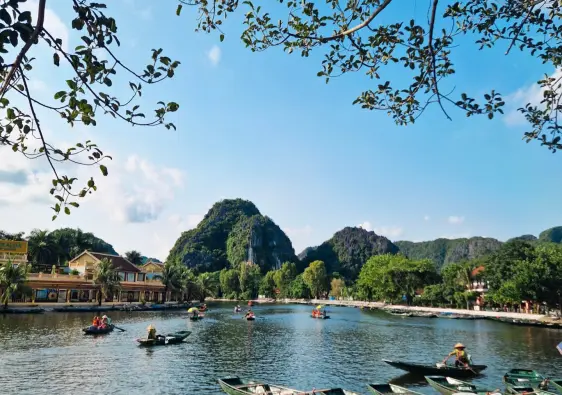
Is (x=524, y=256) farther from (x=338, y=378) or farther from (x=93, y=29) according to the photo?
(x=93, y=29)

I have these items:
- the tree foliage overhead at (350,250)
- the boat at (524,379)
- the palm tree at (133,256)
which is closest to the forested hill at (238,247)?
the tree foliage overhead at (350,250)

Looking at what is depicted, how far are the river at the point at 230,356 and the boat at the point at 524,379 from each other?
1162 mm

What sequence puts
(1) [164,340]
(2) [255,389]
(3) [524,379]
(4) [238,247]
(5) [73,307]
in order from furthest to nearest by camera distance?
(4) [238,247]
(5) [73,307]
(1) [164,340]
(3) [524,379]
(2) [255,389]

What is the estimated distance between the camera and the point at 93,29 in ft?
13.8

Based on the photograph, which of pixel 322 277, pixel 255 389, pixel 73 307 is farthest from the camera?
pixel 322 277

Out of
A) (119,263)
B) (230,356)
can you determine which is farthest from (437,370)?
(119,263)

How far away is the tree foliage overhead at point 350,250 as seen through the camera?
601ft

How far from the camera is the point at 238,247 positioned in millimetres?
183500

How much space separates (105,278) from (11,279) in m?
12.4

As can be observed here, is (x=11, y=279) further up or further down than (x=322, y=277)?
further down

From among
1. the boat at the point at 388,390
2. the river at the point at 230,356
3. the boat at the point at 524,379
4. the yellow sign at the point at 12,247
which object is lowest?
the river at the point at 230,356

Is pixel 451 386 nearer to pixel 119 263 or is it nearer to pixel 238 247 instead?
pixel 119 263

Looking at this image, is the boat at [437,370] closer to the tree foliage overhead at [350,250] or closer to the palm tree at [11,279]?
the palm tree at [11,279]

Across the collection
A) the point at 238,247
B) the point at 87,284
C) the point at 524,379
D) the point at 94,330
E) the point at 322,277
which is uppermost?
the point at 238,247
